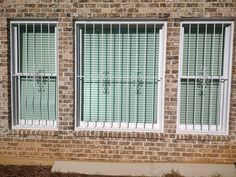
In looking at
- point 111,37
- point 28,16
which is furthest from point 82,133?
point 28,16

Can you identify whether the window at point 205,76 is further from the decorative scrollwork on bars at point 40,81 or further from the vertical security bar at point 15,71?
the vertical security bar at point 15,71

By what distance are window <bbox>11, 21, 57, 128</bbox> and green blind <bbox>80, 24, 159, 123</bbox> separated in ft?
2.08

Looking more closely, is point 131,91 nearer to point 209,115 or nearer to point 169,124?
point 169,124

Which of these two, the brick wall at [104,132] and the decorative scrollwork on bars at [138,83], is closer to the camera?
the brick wall at [104,132]

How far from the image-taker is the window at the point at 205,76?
17.3ft

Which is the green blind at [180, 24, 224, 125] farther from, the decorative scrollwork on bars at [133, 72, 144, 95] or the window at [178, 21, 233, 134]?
the decorative scrollwork on bars at [133, 72, 144, 95]

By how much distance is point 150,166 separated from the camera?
525 centimetres

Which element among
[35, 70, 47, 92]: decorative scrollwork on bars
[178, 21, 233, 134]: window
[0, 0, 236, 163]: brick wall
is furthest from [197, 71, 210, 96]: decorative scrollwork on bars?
[35, 70, 47, 92]: decorative scrollwork on bars

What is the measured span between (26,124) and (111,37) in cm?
239

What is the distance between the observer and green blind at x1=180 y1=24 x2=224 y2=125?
531 centimetres

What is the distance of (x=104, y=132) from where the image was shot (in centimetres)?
539

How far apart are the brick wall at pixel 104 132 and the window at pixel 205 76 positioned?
6.8 inches

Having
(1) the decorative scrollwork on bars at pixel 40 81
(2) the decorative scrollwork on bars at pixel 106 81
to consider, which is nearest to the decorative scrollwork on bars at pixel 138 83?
(2) the decorative scrollwork on bars at pixel 106 81

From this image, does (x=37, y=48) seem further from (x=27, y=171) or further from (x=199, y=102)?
(x=199, y=102)
